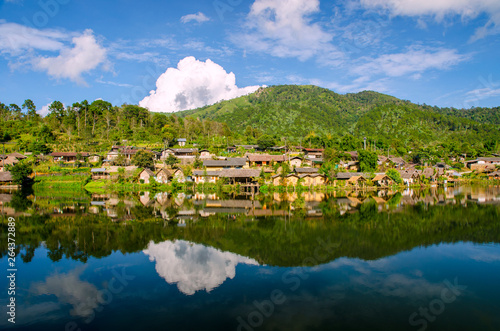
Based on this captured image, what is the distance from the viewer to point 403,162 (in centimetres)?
4859

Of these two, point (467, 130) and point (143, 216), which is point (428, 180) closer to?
point (143, 216)

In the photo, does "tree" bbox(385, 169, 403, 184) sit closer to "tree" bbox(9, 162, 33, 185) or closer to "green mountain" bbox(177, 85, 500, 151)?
"green mountain" bbox(177, 85, 500, 151)

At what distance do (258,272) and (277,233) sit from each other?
14.7 ft

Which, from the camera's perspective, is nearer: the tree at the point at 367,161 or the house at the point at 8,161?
the tree at the point at 367,161

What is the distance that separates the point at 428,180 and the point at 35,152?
187ft

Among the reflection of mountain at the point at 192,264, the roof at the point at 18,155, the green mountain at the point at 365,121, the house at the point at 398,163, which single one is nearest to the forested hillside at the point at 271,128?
the green mountain at the point at 365,121

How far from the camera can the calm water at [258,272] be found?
688 centimetres

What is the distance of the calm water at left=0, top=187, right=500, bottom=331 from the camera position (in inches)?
271

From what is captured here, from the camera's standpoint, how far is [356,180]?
35594 mm

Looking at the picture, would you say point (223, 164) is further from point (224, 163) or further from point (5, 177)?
point (5, 177)

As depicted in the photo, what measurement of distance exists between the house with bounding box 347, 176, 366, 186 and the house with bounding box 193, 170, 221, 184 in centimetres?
1611

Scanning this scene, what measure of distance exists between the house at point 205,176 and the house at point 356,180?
16.1m

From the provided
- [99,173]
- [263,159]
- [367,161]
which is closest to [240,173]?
[263,159]

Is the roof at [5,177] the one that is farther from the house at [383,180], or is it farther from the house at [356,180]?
the house at [383,180]
